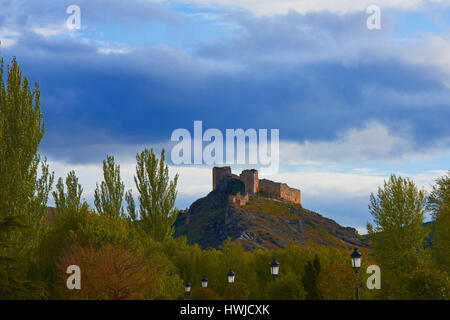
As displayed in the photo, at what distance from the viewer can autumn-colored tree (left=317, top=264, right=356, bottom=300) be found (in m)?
33.8

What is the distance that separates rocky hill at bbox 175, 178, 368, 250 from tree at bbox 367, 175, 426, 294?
107 metres

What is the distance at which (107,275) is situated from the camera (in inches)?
1131

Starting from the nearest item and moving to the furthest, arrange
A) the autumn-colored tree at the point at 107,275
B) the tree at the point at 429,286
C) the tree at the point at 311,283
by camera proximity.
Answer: the autumn-colored tree at the point at 107,275 → the tree at the point at 429,286 → the tree at the point at 311,283

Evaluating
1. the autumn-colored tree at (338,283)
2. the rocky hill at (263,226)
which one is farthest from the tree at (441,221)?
the rocky hill at (263,226)

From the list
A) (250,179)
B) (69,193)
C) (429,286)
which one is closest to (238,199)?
(250,179)

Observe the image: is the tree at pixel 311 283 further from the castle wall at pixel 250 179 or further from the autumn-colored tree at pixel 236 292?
the castle wall at pixel 250 179

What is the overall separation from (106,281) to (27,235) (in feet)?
28.1

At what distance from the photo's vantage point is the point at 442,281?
1143 inches

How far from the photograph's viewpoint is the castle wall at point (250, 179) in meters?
194

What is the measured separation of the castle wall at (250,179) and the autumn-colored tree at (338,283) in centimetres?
15903

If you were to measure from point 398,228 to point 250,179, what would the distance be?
149521 mm

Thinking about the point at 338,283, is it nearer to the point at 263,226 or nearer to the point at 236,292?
the point at 236,292

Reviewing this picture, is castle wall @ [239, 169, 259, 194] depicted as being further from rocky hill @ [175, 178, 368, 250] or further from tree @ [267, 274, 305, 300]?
tree @ [267, 274, 305, 300]
